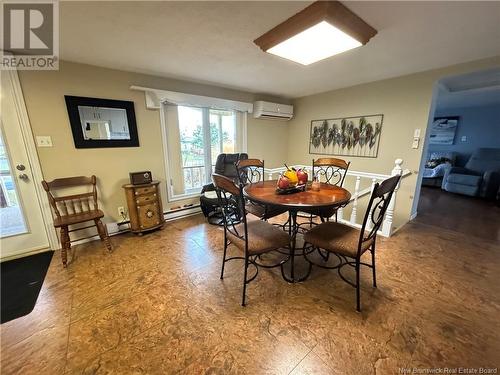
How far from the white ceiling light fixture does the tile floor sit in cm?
204

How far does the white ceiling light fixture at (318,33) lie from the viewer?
1346mm

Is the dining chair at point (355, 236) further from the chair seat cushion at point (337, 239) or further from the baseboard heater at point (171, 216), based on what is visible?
the baseboard heater at point (171, 216)

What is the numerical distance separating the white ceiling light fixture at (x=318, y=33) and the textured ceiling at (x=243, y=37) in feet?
0.17

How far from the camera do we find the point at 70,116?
2295 millimetres

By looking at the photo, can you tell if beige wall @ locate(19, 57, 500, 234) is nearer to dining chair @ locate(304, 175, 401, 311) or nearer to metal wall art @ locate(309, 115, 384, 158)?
metal wall art @ locate(309, 115, 384, 158)

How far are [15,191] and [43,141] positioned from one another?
0.61 m

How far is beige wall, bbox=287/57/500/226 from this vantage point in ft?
8.71

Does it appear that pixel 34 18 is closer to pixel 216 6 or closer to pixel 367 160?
pixel 216 6

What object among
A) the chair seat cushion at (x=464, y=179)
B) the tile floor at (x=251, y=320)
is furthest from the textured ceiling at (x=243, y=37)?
the chair seat cushion at (x=464, y=179)

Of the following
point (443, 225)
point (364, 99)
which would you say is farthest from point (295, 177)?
Result: point (443, 225)

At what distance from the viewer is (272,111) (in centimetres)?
396

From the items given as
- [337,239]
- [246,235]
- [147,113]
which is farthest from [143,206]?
[337,239]

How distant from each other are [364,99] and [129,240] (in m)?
4.11

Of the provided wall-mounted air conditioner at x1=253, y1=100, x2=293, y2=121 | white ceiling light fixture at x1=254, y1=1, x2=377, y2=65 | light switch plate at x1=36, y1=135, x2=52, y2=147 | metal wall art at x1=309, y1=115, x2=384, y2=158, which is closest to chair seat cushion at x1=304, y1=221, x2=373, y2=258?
white ceiling light fixture at x1=254, y1=1, x2=377, y2=65
